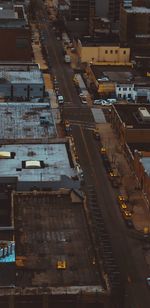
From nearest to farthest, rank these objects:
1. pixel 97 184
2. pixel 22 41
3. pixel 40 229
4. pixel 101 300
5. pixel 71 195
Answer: pixel 101 300 < pixel 40 229 < pixel 71 195 < pixel 97 184 < pixel 22 41

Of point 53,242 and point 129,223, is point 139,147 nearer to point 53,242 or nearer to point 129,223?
point 129,223

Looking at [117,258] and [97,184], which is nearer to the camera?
[117,258]

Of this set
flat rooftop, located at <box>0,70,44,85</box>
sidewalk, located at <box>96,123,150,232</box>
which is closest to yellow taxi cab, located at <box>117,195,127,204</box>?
sidewalk, located at <box>96,123,150,232</box>

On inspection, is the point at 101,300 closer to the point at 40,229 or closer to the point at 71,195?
the point at 40,229

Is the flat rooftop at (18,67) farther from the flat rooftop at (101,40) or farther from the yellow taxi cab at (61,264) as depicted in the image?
the yellow taxi cab at (61,264)

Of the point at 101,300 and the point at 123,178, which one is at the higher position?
the point at 123,178

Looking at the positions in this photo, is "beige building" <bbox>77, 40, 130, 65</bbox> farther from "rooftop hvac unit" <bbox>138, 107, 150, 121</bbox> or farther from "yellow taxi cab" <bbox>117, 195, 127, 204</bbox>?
"yellow taxi cab" <bbox>117, 195, 127, 204</bbox>

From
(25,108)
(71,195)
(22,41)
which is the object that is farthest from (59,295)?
(22,41)
